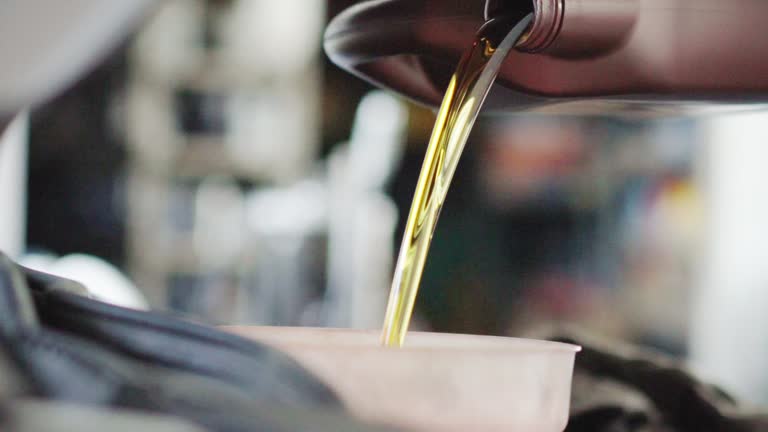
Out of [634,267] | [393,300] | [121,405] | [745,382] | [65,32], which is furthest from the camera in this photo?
[634,267]

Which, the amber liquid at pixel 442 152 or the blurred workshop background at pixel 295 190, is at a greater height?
the amber liquid at pixel 442 152

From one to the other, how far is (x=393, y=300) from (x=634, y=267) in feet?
9.04

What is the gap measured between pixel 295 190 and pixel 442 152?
3.00 metres

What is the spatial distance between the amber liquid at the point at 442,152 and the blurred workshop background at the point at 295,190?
273cm

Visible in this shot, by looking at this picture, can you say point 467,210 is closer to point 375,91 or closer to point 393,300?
point 375,91

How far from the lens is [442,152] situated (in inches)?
12.8

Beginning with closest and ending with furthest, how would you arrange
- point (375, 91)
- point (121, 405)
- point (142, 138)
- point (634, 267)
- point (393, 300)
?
point (121, 405)
point (393, 300)
point (634, 267)
point (142, 138)
point (375, 91)

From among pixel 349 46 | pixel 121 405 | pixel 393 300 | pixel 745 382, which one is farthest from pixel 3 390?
pixel 745 382

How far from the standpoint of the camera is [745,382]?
263 cm

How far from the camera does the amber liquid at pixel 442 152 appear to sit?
31cm

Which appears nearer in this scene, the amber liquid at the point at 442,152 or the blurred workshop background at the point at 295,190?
the amber liquid at the point at 442,152

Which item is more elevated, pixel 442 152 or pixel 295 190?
pixel 442 152

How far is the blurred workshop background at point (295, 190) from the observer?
10.2ft

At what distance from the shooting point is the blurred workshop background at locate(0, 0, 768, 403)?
311cm
